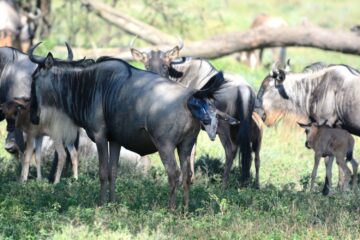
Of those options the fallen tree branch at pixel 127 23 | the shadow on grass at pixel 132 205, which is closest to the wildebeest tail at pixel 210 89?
the shadow on grass at pixel 132 205

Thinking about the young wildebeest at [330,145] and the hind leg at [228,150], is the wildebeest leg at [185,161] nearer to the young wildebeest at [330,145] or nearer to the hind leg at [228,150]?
the hind leg at [228,150]

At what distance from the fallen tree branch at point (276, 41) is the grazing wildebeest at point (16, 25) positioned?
2.26m

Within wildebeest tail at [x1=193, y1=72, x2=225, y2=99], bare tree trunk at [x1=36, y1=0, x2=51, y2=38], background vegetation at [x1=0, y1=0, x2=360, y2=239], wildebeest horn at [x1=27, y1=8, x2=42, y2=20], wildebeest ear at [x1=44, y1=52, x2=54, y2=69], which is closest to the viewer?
background vegetation at [x1=0, y1=0, x2=360, y2=239]

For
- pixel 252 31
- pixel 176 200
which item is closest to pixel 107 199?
pixel 176 200

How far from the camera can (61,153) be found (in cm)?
1054

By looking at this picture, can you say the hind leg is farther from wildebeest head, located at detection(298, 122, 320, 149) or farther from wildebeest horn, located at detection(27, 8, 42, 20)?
wildebeest horn, located at detection(27, 8, 42, 20)

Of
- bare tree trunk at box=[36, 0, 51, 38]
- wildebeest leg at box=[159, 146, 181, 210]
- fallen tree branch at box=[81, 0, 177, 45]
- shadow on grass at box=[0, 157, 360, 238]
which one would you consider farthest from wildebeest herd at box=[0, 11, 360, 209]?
bare tree trunk at box=[36, 0, 51, 38]

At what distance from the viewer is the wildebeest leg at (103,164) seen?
877 cm

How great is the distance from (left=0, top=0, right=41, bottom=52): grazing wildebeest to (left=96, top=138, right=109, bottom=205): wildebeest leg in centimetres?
813

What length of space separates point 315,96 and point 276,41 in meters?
5.44

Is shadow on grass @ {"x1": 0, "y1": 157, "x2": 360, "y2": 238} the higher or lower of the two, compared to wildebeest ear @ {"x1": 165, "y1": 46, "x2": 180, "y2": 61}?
lower

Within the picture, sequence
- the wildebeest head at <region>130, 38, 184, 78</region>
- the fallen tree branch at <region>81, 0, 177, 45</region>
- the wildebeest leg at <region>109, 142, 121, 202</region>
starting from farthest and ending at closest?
the fallen tree branch at <region>81, 0, 177, 45</region>, the wildebeest head at <region>130, 38, 184, 78</region>, the wildebeest leg at <region>109, 142, 121, 202</region>

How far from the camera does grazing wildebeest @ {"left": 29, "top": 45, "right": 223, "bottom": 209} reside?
823 cm

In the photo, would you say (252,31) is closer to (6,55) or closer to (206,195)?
(6,55)
